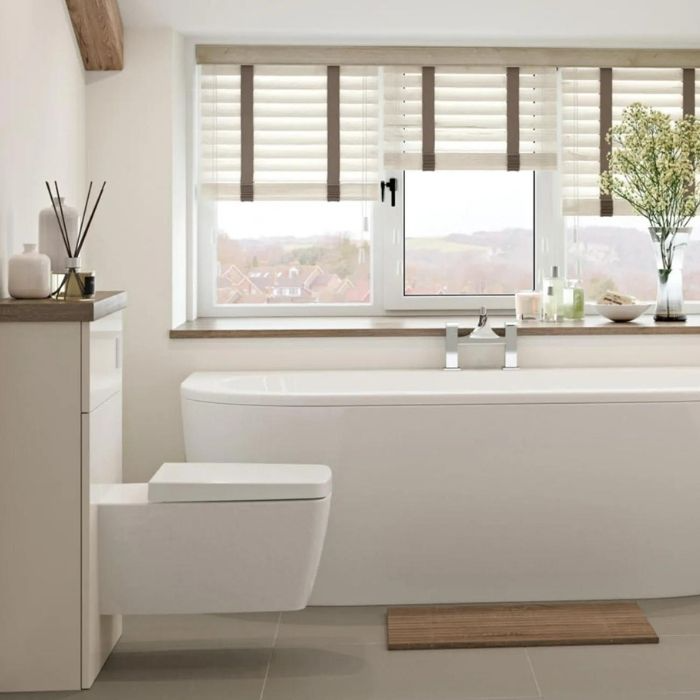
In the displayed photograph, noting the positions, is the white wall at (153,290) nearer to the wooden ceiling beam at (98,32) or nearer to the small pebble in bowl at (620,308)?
the wooden ceiling beam at (98,32)

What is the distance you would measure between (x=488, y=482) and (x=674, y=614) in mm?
711

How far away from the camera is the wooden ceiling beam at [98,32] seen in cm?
354

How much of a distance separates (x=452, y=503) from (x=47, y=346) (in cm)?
137

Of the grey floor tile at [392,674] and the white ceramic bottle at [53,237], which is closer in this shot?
the grey floor tile at [392,674]

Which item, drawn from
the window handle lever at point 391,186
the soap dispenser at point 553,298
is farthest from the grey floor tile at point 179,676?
the window handle lever at point 391,186

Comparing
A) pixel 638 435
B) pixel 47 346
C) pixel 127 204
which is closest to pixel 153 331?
pixel 127 204

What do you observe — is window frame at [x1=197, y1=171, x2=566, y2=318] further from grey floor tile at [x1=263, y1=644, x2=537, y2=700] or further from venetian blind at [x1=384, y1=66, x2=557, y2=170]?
grey floor tile at [x1=263, y1=644, x2=537, y2=700]

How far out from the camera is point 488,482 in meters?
3.24

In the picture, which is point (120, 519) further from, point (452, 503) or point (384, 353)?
point (384, 353)

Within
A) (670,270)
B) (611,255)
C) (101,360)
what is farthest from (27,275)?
(611,255)

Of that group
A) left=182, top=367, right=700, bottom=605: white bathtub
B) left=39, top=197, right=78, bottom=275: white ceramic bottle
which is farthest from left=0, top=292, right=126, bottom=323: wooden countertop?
left=182, top=367, right=700, bottom=605: white bathtub

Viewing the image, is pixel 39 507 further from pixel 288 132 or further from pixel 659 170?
pixel 659 170

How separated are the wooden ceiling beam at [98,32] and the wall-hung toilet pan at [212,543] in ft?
5.78

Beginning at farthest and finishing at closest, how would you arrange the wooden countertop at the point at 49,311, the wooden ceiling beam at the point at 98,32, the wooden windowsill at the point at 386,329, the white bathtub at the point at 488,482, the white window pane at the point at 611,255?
the white window pane at the point at 611,255 → the wooden windowsill at the point at 386,329 → the wooden ceiling beam at the point at 98,32 → the white bathtub at the point at 488,482 → the wooden countertop at the point at 49,311
